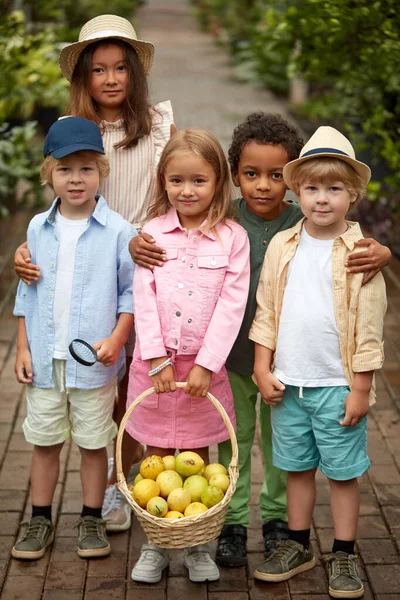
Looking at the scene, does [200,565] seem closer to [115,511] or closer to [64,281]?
[115,511]

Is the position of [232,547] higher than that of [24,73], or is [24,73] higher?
[24,73]

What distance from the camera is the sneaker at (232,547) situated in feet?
12.2

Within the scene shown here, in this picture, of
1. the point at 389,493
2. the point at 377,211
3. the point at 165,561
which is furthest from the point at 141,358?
the point at 377,211

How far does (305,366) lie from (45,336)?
1.00m

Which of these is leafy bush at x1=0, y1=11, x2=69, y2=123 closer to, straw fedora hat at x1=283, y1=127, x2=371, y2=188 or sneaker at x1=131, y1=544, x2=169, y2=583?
straw fedora hat at x1=283, y1=127, x2=371, y2=188

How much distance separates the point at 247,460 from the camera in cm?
383

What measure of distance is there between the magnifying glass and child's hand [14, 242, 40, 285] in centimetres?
30

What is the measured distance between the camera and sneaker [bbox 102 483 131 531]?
399 centimetres

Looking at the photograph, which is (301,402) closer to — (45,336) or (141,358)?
(141,358)

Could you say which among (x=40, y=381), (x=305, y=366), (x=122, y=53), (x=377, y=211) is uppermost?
(x=122, y=53)

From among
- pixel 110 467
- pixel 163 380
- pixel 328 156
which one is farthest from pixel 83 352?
pixel 328 156

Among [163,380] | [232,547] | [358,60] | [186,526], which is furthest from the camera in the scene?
[358,60]

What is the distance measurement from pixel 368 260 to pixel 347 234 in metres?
0.15

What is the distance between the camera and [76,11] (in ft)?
50.3
